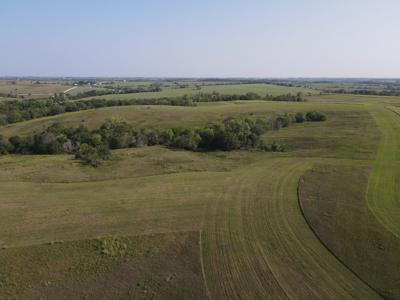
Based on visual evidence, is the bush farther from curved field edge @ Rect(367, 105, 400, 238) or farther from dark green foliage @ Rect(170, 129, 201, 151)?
curved field edge @ Rect(367, 105, 400, 238)

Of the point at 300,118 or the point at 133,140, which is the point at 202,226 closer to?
the point at 133,140

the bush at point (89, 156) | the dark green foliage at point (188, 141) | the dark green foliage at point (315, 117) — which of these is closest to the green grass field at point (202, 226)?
the bush at point (89, 156)

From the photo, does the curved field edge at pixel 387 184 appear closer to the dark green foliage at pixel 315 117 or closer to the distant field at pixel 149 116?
the dark green foliage at pixel 315 117

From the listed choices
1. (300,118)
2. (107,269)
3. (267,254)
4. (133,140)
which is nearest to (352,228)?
(267,254)

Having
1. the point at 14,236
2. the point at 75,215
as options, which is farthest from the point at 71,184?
the point at 14,236

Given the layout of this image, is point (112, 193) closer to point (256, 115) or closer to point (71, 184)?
point (71, 184)
